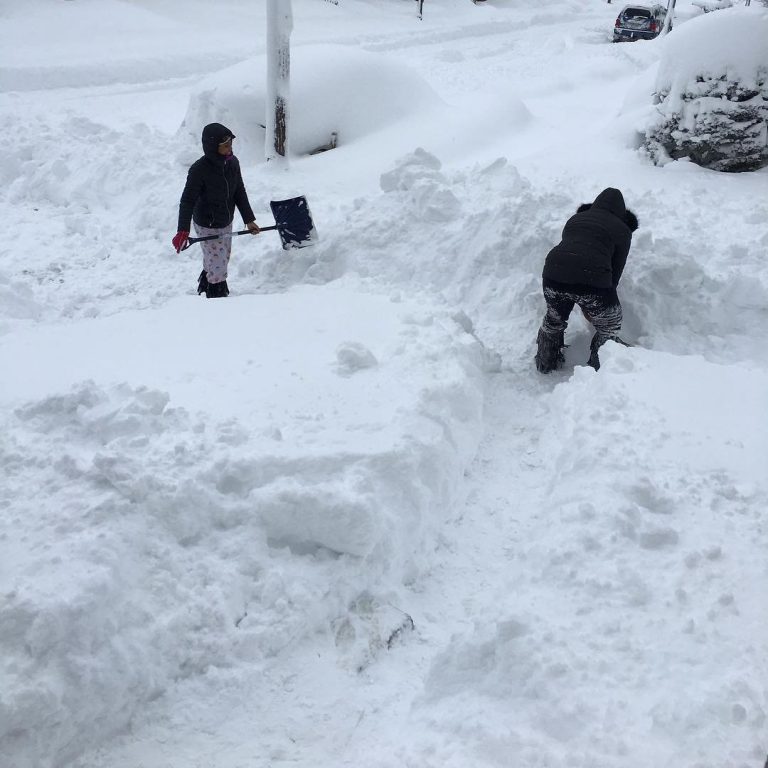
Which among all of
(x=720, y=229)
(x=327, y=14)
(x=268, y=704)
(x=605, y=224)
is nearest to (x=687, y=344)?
(x=605, y=224)

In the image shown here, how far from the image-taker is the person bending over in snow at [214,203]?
5.39 m

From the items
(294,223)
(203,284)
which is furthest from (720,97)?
(203,284)

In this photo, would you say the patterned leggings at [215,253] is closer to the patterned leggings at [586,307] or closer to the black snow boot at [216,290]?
the black snow boot at [216,290]

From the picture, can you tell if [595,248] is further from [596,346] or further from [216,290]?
[216,290]

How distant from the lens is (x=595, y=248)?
4797mm

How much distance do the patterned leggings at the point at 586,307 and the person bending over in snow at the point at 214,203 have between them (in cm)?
246

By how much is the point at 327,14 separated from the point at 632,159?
58.8 feet

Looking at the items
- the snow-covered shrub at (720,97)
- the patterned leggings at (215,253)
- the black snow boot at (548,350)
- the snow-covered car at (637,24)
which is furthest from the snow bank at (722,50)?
the snow-covered car at (637,24)

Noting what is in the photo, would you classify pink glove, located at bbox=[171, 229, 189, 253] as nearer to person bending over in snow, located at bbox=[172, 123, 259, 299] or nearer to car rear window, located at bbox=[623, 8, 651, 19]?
person bending over in snow, located at bbox=[172, 123, 259, 299]

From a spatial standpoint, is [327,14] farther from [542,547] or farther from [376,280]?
[542,547]

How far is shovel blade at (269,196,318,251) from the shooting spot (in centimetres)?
601

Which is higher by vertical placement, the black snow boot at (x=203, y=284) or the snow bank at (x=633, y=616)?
the snow bank at (x=633, y=616)

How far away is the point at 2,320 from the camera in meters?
5.29

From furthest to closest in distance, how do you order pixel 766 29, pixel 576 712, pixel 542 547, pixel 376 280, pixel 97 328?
pixel 766 29, pixel 376 280, pixel 97 328, pixel 542 547, pixel 576 712
